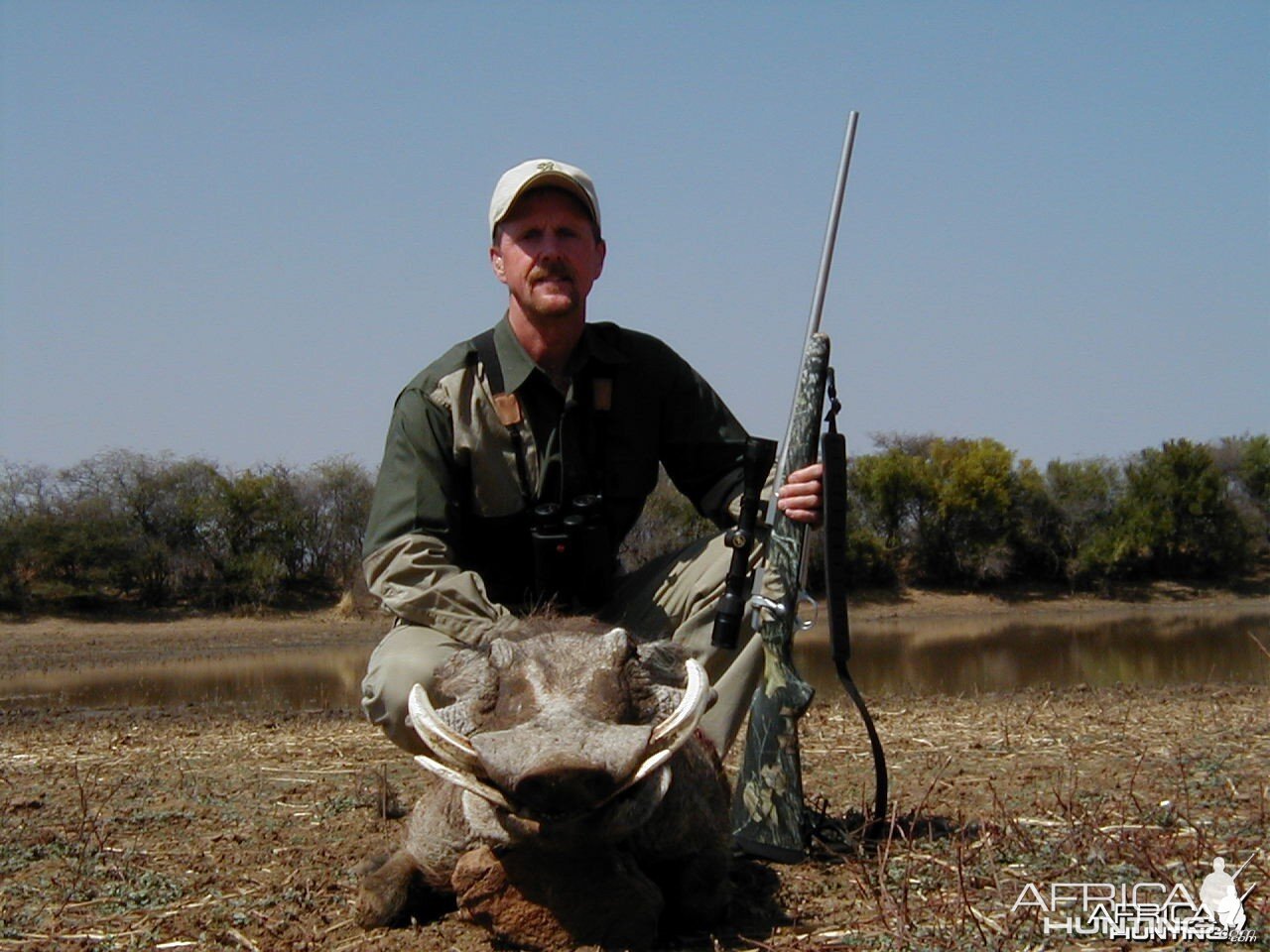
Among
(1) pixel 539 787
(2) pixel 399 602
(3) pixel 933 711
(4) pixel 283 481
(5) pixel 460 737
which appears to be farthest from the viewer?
(4) pixel 283 481

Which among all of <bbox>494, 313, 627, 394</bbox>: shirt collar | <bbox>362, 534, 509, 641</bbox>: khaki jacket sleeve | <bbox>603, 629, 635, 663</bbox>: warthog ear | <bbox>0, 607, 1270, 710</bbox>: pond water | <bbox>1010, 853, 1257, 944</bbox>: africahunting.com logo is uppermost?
<bbox>494, 313, 627, 394</bbox>: shirt collar

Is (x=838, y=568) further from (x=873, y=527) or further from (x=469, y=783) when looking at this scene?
(x=873, y=527)

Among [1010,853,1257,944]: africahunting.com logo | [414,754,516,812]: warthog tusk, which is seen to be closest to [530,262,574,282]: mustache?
[414,754,516,812]: warthog tusk

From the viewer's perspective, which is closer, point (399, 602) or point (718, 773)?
point (718, 773)

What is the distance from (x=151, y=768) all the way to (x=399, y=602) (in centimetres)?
307

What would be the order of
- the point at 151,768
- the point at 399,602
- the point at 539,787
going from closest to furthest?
the point at 539,787, the point at 399,602, the point at 151,768

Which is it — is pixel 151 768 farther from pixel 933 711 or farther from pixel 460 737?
pixel 933 711

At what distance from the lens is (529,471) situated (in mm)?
4801

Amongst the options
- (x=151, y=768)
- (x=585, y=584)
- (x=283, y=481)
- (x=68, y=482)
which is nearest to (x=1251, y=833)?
(x=585, y=584)

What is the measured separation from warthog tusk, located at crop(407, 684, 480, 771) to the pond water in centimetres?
725

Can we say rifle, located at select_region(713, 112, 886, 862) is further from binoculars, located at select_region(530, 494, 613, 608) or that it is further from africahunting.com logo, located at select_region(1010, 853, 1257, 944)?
africahunting.com logo, located at select_region(1010, 853, 1257, 944)

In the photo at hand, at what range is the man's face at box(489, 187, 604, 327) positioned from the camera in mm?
4781

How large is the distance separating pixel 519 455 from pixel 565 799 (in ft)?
7.32

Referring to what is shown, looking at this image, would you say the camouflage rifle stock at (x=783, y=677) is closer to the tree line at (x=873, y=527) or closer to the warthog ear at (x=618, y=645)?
the warthog ear at (x=618, y=645)
